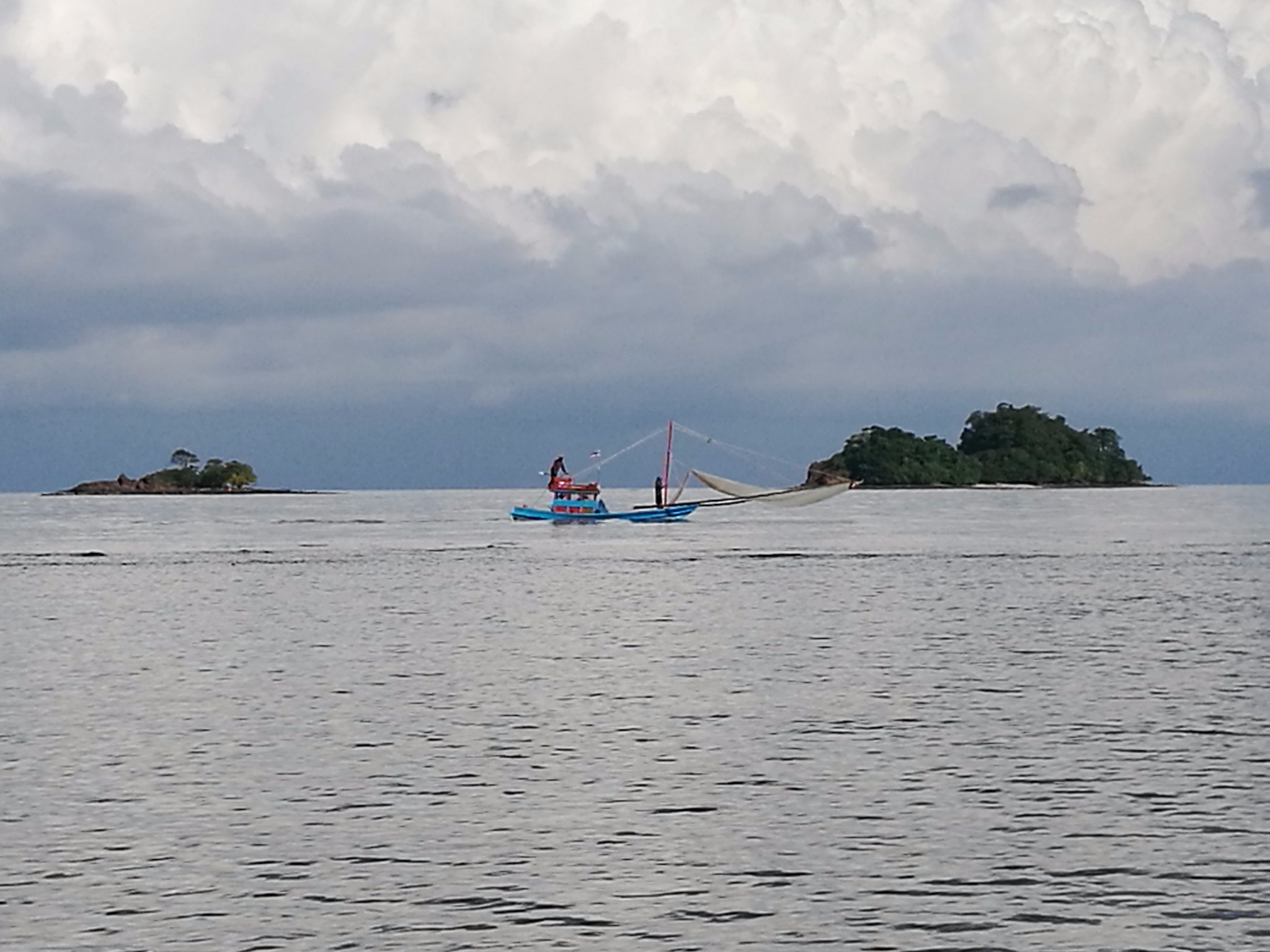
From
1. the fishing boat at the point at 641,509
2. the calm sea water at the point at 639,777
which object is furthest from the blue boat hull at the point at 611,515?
the calm sea water at the point at 639,777

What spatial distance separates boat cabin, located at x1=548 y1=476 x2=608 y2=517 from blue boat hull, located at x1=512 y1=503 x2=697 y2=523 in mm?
303

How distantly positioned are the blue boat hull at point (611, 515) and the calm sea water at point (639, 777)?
95.5m

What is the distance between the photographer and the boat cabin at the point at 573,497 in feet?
543

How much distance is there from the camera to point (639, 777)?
100 feet

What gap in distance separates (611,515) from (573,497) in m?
3.77

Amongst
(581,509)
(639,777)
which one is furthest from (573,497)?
(639,777)

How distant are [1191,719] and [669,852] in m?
Result: 15.9

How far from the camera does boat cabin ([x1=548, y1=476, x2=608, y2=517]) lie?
166m

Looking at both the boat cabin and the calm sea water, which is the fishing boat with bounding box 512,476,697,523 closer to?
the boat cabin

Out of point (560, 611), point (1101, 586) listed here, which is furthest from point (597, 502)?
point (560, 611)

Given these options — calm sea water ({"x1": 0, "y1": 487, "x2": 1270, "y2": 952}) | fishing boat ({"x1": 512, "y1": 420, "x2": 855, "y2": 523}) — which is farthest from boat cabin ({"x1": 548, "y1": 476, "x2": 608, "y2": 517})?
calm sea water ({"x1": 0, "y1": 487, "x2": 1270, "y2": 952})

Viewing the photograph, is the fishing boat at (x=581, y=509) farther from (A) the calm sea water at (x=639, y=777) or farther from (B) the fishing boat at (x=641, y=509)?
(A) the calm sea water at (x=639, y=777)

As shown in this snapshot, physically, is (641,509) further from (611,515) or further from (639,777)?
(639,777)

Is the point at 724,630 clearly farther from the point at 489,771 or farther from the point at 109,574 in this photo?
the point at 109,574
